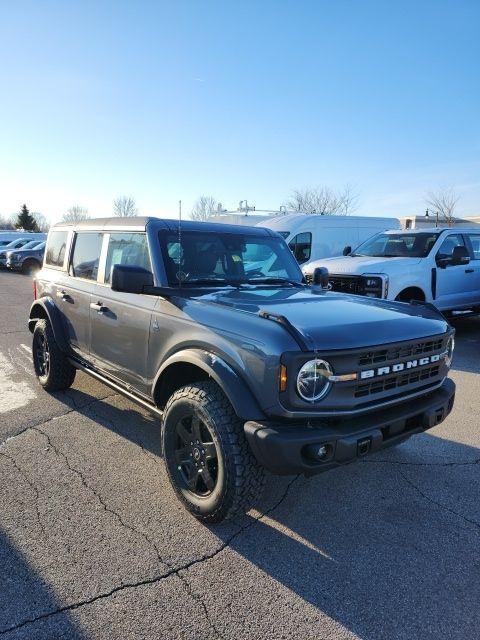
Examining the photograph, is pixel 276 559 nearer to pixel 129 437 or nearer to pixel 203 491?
pixel 203 491

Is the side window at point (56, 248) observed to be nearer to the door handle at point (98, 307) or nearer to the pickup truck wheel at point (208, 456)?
the door handle at point (98, 307)

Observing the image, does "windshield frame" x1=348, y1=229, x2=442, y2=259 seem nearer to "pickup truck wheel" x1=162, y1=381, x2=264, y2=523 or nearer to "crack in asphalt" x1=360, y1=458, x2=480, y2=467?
"crack in asphalt" x1=360, y1=458, x2=480, y2=467

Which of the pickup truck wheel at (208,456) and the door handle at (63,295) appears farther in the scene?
the door handle at (63,295)

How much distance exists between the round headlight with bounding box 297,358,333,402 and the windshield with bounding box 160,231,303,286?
4.67 feet

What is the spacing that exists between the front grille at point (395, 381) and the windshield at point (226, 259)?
1491 mm

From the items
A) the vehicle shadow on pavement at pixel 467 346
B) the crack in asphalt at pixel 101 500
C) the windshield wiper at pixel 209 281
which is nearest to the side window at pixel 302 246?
the vehicle shadow on pavement at pixel 467 346

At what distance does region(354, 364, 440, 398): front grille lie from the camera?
8.89 feet

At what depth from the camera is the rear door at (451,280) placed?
8664 mm

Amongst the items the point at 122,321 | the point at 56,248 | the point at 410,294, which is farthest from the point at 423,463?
the point at 410,294

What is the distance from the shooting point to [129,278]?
3162mm

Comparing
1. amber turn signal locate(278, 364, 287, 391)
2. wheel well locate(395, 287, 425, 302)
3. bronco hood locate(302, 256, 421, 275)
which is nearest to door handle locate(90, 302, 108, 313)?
amber turn signal locate(278, 364, 287, 391)

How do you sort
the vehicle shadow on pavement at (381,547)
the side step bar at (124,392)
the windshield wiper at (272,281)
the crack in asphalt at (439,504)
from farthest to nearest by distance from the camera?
the windshield wiper at (272,281) < the side step bar at (124,392) < the crack in asphalt at (439,504) < the vehicle shadow on pavement at (381,547)

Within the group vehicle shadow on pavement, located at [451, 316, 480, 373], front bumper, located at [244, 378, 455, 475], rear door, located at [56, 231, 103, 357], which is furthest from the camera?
vehicle shadow on pavement, located at [451, 316, 480, 373]

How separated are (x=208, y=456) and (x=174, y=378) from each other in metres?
0.69
